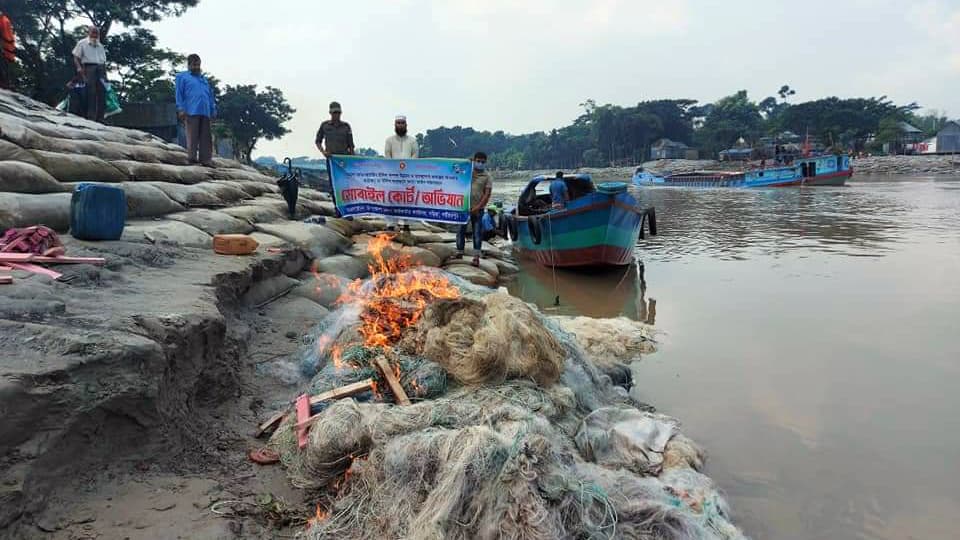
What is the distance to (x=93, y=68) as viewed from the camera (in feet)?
37.2

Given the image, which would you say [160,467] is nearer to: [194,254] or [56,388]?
[56,388]

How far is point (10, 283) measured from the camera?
3.72m

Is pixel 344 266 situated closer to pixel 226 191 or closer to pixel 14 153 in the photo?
pixel 226 191

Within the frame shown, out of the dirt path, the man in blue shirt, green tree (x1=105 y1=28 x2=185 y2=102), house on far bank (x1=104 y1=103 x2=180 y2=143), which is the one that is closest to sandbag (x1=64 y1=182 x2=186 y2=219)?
the man in blue shirt

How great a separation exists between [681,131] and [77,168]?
7772 cm

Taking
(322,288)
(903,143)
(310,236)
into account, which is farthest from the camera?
(903,143)

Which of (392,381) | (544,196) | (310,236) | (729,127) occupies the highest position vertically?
(729,127)

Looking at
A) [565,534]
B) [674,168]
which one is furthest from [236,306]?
[674,168]

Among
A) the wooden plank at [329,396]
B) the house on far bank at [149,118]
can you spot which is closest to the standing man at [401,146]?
the wooden plank at [329,396]

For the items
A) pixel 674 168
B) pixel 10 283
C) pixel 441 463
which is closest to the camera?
pixel 441 463

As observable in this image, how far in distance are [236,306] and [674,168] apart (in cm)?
6656

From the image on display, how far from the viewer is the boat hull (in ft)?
Answer: 37.7

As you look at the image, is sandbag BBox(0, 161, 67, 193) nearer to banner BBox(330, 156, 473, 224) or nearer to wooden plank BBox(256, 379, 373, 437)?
banner BBox(330, 156, 473, 224)

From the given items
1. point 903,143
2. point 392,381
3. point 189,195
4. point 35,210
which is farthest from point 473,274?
point 903,143
